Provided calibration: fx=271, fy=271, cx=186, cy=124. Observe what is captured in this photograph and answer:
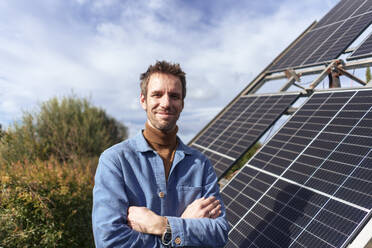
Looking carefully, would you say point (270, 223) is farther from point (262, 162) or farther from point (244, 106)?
point (244, 106)

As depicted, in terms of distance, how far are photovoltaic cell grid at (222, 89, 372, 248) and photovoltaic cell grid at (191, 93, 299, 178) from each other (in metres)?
0.95

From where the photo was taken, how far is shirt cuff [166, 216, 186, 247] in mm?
2477

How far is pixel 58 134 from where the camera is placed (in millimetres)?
14383

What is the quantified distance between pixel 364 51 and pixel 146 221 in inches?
268

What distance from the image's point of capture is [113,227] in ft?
7.93

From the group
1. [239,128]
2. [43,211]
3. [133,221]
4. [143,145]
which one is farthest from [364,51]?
[43,211]

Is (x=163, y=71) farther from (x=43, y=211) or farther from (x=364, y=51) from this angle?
(x=364, y=51)

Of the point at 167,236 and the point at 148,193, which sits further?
the point at 148,193

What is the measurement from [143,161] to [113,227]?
68 cm

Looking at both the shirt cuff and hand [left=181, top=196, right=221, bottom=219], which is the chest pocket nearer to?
hand [left=181, top=196, right=221, bottom=219]

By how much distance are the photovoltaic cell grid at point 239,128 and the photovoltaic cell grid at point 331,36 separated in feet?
6.30

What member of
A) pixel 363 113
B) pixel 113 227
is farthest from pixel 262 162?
pixel 113 227

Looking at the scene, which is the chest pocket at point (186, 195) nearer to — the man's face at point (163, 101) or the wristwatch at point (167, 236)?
the wristwatch at point (167, 236)

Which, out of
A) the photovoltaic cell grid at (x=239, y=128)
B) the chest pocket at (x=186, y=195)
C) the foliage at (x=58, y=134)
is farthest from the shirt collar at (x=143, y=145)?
the foliage at (x=58, y=134)
